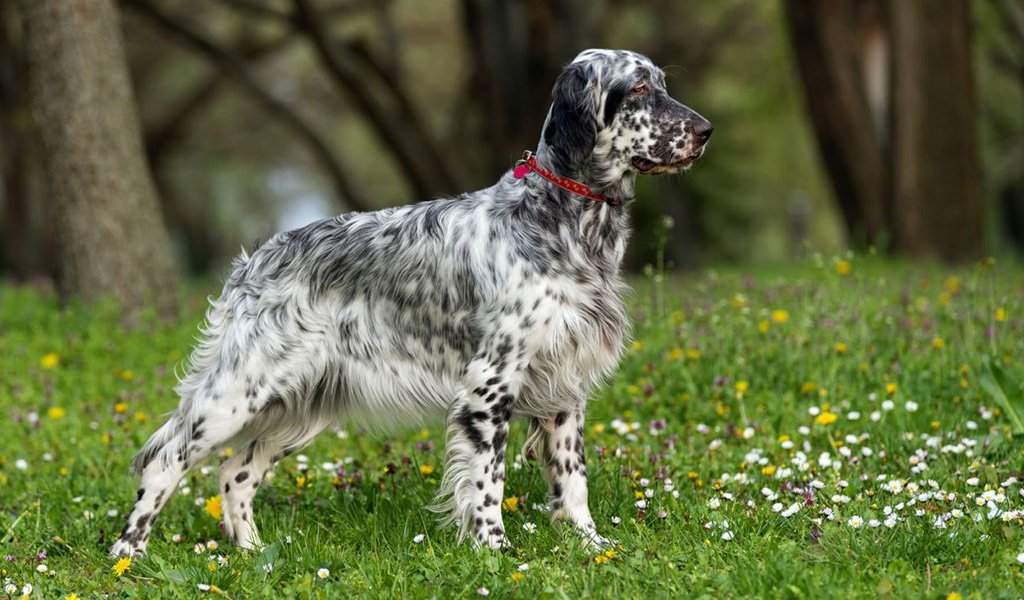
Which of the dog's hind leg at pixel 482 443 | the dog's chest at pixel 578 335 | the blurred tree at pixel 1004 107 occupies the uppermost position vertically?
the dog's chest at pixel 578 335

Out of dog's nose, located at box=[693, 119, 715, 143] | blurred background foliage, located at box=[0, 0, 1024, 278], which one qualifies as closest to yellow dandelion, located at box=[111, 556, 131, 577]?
dog's nose, located at box=[693, 119, 715, 143]

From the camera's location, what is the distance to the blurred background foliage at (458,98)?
1384cm

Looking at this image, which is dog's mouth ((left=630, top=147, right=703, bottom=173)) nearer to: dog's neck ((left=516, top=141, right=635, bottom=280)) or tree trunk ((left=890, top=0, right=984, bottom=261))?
dog's neck ((left=516, top=141, right=635, bottom=280))

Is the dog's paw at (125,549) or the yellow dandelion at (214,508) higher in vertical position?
the dog's paw at (125,549)

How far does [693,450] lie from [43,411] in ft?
12.8

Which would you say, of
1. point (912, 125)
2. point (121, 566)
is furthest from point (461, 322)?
point (912, 125)

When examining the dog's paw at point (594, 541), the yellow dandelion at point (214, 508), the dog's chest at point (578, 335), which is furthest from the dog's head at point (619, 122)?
the yellow dandelion at point (214, 508)

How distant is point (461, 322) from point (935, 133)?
8.07 m

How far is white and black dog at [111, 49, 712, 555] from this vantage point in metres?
4.40

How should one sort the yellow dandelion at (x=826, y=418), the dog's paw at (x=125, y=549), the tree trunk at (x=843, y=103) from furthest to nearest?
the tree trunk at (x=843, y=103)
the yellow dandelion at (x=826, y=418)
the dog's paw at (x=125, y=549)

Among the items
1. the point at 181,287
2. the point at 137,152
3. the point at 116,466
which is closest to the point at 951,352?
the point at 116,466

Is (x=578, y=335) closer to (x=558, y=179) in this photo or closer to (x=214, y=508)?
(x=558, y=179)

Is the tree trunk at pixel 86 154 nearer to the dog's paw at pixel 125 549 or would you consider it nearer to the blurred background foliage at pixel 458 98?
the blurred background foliage at pixel 458 98

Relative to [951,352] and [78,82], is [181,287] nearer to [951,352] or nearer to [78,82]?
[78,82]
